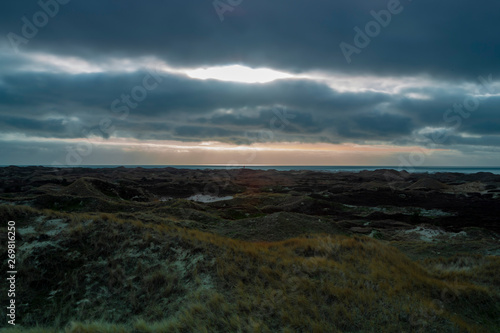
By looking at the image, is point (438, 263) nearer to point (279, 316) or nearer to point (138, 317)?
point (279, 316)

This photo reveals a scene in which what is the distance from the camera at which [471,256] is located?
576 inches

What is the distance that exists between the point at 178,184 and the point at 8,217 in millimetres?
58392

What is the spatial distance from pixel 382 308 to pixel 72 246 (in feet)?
37.3

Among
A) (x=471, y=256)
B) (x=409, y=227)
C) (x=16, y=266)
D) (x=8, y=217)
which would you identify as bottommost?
(x=409, y=227)

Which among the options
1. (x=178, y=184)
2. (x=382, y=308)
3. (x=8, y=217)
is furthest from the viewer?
(x=178, y=184)

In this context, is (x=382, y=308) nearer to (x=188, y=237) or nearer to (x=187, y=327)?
(x=187, y=327)

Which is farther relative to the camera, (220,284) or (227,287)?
(220,284)

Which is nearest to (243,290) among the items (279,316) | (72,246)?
(279,316)

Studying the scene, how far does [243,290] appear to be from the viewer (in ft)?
28.1

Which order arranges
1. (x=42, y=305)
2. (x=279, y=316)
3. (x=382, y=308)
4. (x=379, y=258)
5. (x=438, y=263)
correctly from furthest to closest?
1. (x=438, y=263)
2. (x=379, y=258)
3. (x=42, y=305)
4. (x=382, y=308)
5. (x=279, y=316)

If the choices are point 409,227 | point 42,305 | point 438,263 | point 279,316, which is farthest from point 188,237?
point 409,227

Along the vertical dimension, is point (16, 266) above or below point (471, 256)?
above

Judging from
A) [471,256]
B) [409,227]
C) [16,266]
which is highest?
[16,266]

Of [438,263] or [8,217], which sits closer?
[8,217]
